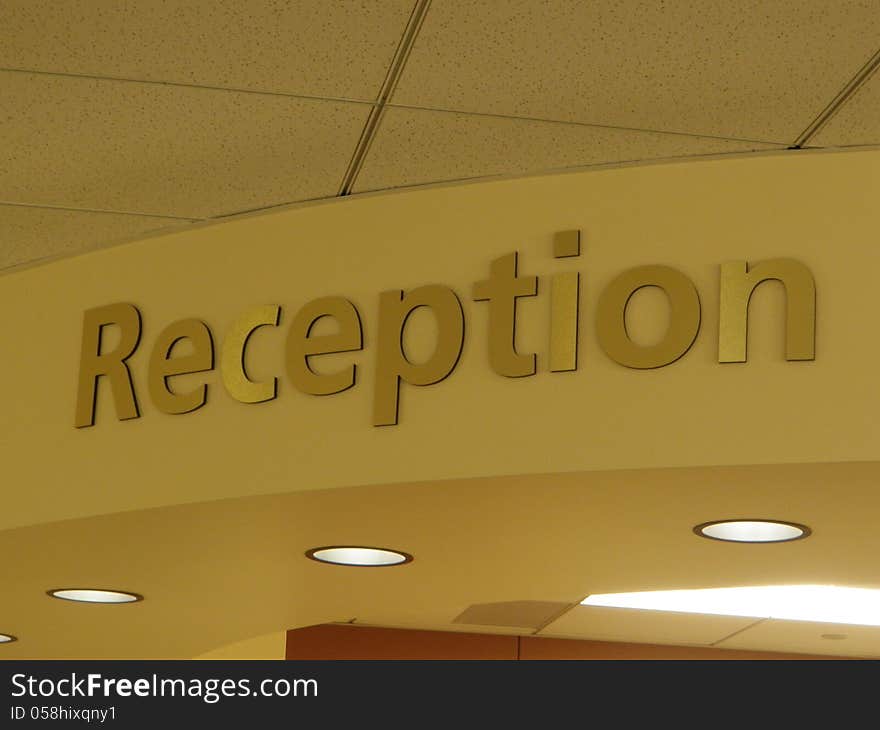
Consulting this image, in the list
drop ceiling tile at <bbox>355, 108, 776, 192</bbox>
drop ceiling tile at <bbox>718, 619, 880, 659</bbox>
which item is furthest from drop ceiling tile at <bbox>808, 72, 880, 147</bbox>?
drop ceiling tile at <bbox>718, 619, 880, 659</bbox>

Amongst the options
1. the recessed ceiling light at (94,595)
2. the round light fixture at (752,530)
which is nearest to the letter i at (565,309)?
the round light fixture at (752,530)

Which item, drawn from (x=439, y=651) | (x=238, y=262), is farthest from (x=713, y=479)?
(x=439, y=651)

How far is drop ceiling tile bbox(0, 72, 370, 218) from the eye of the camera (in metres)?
2.51

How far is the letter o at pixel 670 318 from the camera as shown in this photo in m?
2.49

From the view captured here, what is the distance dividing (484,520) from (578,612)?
128 inches

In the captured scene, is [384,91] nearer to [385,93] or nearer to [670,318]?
[385,93]

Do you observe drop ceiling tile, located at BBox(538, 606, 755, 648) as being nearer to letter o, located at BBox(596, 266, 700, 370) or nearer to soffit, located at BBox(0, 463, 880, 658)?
soffit, located at BBox(0, 463, 880, 658)

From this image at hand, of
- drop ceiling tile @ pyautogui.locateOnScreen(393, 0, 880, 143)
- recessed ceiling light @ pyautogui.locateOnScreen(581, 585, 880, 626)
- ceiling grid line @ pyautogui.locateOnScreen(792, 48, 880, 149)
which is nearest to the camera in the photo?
drop ceiling tile @ pyautogui.locateOnScreen(393, 0, 880, 143)

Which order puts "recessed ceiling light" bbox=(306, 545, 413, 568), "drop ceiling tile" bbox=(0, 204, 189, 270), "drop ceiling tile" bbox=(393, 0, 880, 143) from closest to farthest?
1. "drop ceiling tile" bbox=(393, 0, 880, 143)
2. "drop ceiling tile" bbox=(0, 204, 189, 270)
3. "recessed ceiling light" bbox=(306, 545, 413, 568)

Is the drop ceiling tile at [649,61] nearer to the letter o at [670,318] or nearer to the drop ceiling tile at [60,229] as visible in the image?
the letter o at [670,318]

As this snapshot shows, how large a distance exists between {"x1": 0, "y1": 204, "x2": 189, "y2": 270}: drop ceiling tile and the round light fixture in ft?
4.56

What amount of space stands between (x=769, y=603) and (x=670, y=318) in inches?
145

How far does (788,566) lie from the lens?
324 centimetres
